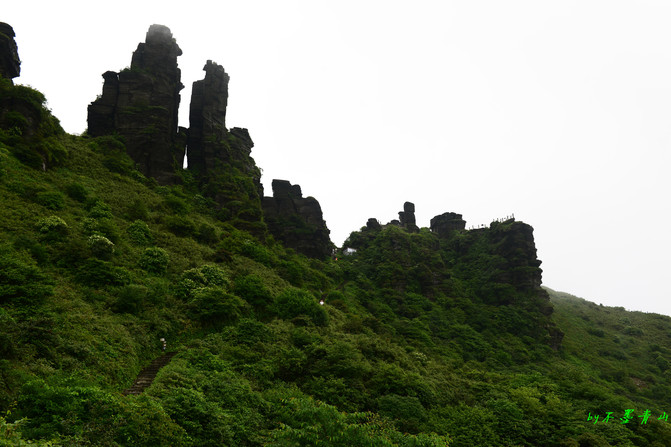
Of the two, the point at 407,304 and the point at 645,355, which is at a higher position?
the point at 407,304

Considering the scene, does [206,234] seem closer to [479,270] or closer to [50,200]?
[50,200]

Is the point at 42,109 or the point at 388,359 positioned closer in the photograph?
the point at 388,359

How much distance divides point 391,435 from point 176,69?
216ft

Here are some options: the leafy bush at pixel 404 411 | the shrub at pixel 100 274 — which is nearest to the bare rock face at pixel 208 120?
the shrub at pixel 100 274

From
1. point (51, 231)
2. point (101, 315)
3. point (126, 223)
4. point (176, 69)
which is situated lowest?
point (101, 315)

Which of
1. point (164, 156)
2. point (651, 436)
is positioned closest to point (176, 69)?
point (164, 156)

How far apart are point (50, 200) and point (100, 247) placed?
806 centimetres

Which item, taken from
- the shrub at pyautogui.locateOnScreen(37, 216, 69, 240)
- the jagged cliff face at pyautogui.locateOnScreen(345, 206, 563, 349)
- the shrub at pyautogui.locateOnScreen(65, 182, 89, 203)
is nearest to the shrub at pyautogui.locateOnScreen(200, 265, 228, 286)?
the shrub at pyautogui.locateOnScreen(37, 216, 69, 240)

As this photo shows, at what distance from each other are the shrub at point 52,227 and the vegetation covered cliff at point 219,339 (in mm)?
123

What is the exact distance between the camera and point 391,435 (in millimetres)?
11719

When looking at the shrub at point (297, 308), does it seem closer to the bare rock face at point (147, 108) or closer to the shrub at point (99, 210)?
the shrub at point (99, 210)

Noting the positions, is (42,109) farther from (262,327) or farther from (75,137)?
(262,327)

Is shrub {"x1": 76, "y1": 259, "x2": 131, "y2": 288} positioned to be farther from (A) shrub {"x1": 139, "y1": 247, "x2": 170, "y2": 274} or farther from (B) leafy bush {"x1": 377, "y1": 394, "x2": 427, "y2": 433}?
(B) leafy bush {"x1": 377, "y1": 394, "x2": 427, "y2": 433}

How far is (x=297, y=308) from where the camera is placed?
91.9ft
